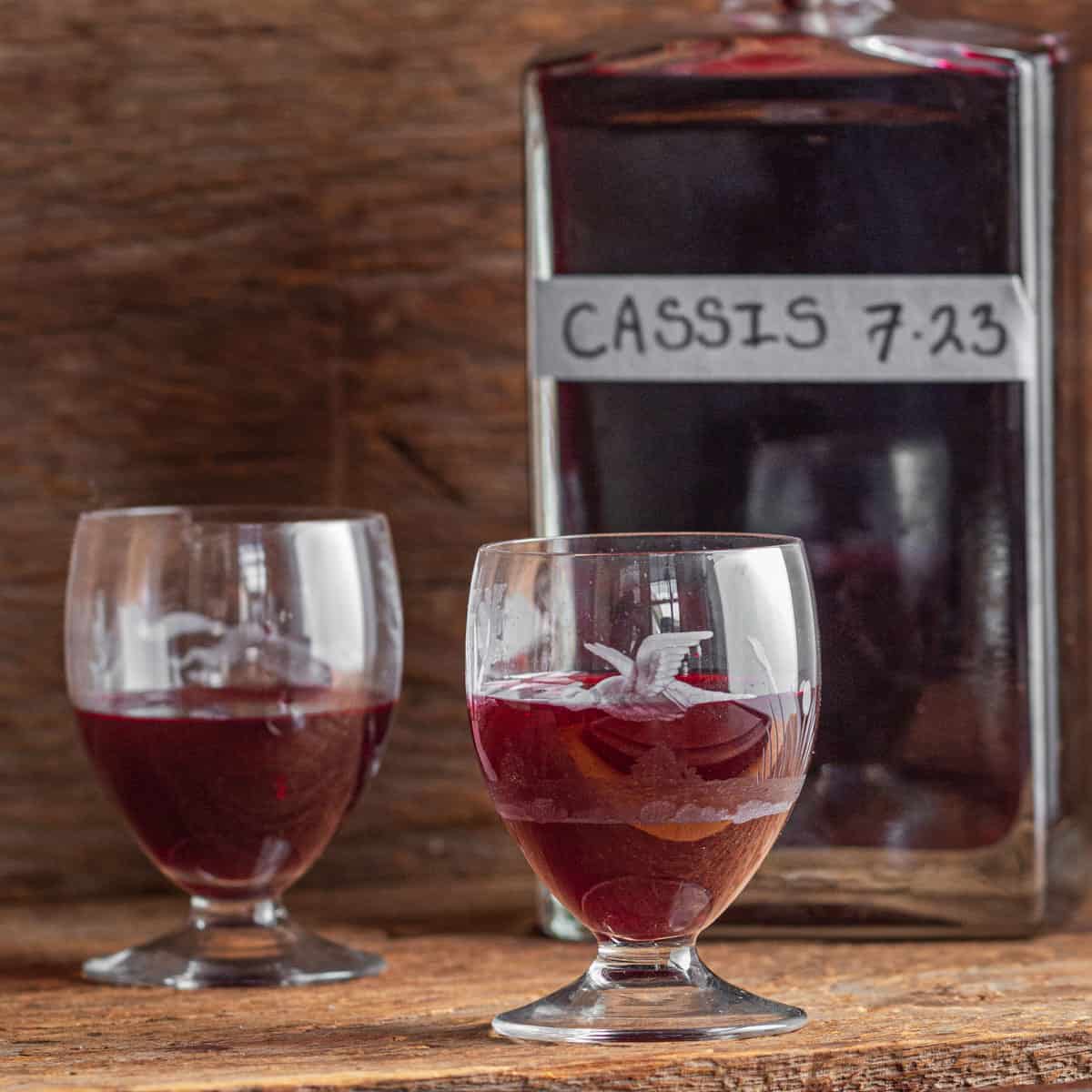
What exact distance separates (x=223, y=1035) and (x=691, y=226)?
1.20 feet

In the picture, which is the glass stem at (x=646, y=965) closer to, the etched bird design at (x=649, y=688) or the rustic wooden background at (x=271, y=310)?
the etched bird design at (x=649, y=688)

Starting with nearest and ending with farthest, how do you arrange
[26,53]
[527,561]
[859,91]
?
[527,561]
[859,91]
[26,53]

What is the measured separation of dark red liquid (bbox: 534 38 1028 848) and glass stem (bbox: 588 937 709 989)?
14 cm

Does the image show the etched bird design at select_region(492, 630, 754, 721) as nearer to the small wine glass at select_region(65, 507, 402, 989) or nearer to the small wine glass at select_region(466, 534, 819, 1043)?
the small wine glass at select_region(466, 534, 819, 1043)

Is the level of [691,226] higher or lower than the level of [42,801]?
higher

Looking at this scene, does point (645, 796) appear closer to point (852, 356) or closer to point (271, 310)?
point (852, 356)

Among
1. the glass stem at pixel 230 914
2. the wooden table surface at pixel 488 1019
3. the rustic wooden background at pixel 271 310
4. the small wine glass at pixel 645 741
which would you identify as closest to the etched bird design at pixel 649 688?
the small wine glass at pixel 645 741

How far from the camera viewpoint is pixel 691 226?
778 mm

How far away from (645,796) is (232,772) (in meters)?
0.19

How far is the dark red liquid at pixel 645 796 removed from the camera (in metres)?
0.61

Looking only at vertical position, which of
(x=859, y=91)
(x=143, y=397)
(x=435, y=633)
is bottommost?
(x=435, y=633)

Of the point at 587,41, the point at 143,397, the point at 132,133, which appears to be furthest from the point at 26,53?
the point at 587,41

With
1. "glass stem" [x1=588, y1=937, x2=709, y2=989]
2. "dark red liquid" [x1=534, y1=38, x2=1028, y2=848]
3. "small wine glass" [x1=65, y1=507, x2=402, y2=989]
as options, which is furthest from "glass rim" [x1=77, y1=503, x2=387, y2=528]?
"glass stem" [x1=588, y1=937, x2=709, y2=989]

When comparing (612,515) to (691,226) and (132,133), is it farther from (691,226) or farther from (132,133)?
(132,133)
